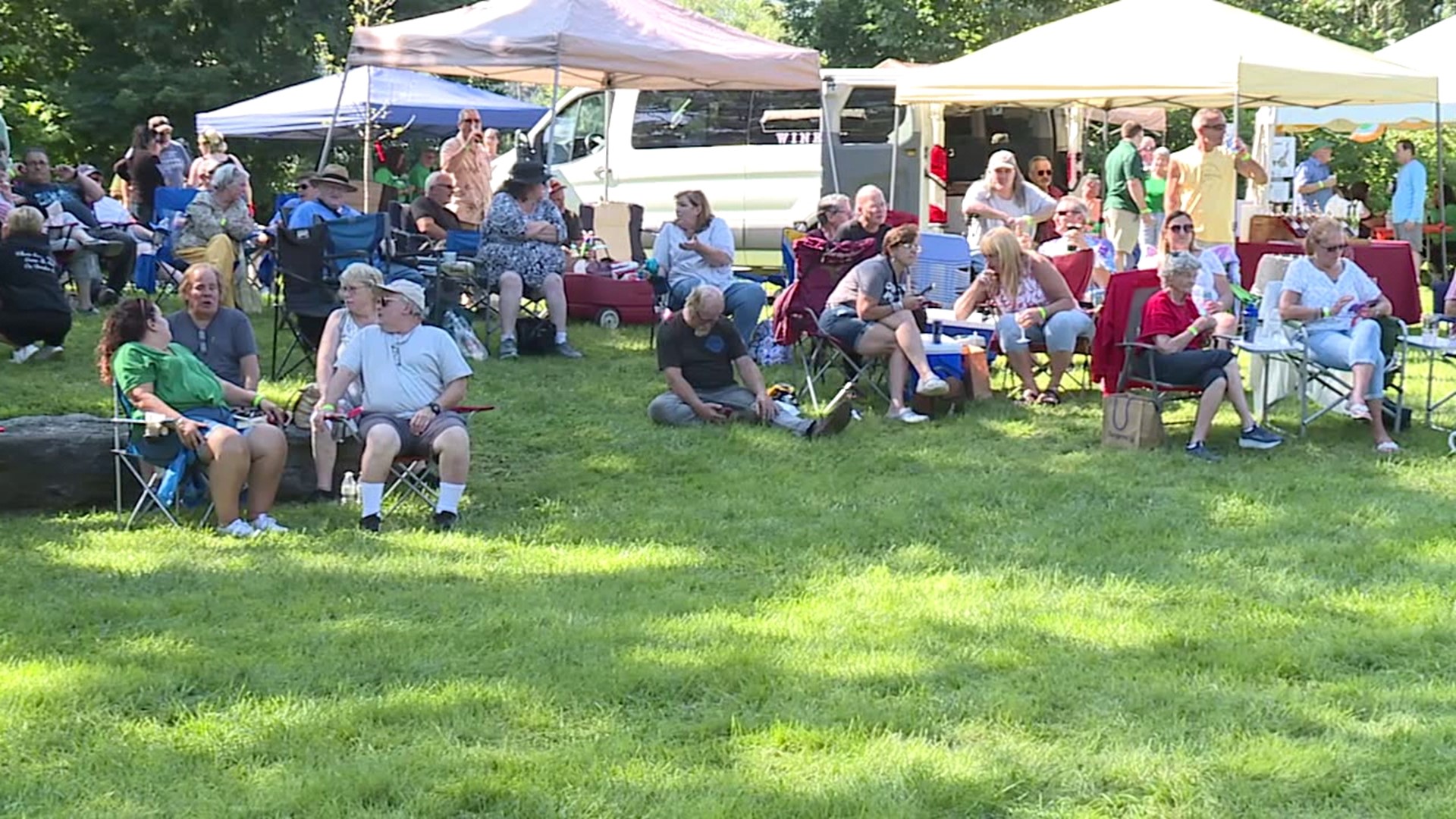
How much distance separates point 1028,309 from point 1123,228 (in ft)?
14.0

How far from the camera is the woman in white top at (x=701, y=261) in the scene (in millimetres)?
9406

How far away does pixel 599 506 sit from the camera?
626cm

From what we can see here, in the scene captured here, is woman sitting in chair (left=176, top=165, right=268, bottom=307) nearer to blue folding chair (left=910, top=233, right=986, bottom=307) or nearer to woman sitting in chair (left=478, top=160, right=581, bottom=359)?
woman sitting in chair (left=478, top=160, right=581, bottom=359)

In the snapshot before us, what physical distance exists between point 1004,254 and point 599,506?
3128 millimetres

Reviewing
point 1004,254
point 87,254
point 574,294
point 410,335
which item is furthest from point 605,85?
point 410,335

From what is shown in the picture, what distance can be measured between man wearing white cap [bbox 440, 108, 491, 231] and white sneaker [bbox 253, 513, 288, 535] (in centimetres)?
597

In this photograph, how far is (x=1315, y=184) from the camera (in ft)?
53.1

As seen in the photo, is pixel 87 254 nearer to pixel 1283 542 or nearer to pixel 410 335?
pixel 410 335

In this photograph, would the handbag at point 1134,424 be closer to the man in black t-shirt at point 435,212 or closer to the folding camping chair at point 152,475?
the folding camping chair at point 152,475

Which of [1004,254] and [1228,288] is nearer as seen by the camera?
[1004,254]

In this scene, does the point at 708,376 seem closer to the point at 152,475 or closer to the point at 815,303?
the point at 815,303

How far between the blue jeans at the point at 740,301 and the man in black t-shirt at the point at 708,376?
1557 millimetres

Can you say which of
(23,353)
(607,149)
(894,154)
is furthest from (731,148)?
(23,353)

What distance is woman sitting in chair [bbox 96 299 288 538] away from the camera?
18.8ft
